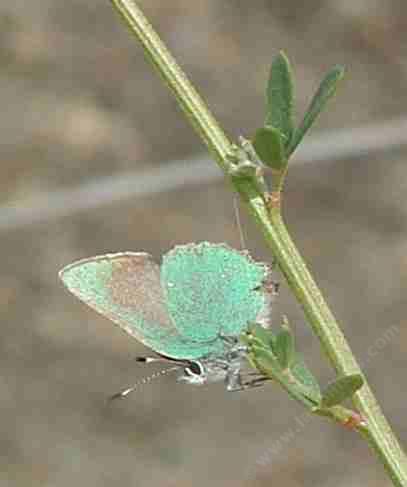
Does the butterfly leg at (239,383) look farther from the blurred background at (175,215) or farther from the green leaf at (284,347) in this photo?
the blurred background at (175,215)

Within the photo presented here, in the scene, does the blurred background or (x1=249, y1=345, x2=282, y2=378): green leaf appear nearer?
(x1=249, y1=345, x2=282, y2=378): green leaf

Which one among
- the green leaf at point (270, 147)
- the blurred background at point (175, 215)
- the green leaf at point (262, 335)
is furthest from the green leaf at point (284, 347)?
the blurred background at point (175, 215)

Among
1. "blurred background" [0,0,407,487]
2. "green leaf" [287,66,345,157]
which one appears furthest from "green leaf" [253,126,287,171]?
"blurred background" [0,0,407,487]

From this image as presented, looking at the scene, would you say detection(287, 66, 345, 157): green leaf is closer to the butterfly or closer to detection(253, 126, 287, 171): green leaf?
detection(253, 126, 287, 171): green leaf

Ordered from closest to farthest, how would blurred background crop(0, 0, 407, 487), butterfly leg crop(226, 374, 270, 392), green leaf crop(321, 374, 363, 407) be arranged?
green leaf crop(321, 374, 363, 407) < butterfly leg crop(226, 374, 270, 392) < blurred background crop(0, 0, 407, 487)

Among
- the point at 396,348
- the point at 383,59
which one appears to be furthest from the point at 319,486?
the point at 383,59

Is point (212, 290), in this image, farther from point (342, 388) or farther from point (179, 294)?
point (342, 388)
